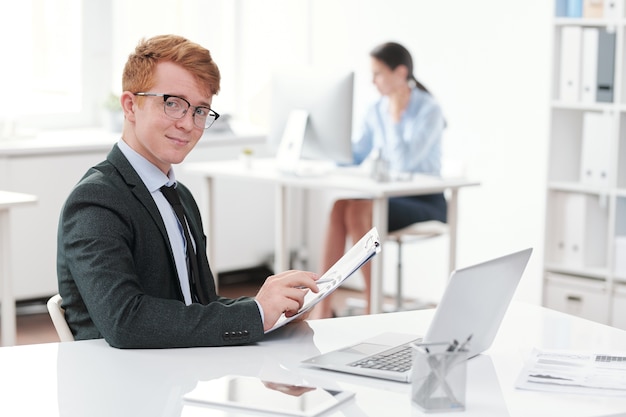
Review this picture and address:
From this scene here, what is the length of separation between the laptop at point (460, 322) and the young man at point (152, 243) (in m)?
0.18

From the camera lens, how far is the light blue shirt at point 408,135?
5.03 meters

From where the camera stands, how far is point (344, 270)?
2.01 meters

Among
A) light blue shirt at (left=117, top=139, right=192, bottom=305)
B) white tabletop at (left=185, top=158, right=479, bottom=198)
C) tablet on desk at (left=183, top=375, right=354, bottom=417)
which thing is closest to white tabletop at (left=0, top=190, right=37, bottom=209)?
white tabletop at (left=185, top=158, right=479, bottom=198)

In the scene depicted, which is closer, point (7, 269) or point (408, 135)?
point (7, 269)

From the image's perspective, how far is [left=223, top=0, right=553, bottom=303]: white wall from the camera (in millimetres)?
5234

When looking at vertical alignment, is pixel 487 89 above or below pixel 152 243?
above

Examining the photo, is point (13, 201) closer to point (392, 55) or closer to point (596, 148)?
point (392, 55)

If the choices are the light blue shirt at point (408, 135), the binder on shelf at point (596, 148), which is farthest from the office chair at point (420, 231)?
the binder on shelf at point (596, 148)

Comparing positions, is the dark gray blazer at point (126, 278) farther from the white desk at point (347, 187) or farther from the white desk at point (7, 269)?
the white desk at point (347, 187)

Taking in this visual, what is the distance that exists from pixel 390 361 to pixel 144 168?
0.67 meters

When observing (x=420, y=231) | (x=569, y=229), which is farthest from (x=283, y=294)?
(x=569, y=229)

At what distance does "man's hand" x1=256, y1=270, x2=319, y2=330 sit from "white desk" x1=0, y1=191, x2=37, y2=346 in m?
2.02

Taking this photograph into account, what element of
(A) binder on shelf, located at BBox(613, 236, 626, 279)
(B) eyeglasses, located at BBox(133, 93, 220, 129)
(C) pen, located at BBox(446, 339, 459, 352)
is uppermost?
(B) eyeglasses, located at BBox(133, 93, 220, 129)

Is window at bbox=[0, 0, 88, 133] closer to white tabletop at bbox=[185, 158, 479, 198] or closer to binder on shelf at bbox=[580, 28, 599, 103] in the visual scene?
white tabletop at bbox=[185, 158, 479, 198]
